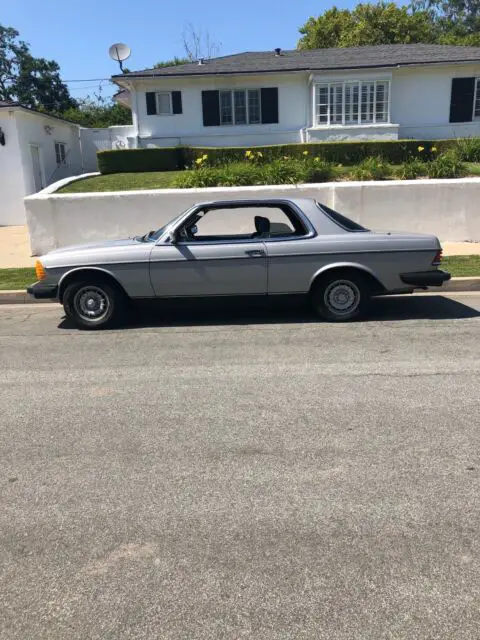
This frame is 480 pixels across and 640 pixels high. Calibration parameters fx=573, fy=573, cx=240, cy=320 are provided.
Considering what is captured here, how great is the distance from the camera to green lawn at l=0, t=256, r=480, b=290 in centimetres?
995

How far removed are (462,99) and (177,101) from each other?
39.4ft

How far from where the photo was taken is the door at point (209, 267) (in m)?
7.13

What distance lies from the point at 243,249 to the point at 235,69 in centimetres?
1938

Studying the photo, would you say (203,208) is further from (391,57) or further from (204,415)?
(391,57)

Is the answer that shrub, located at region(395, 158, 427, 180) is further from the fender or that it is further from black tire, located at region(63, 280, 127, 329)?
black tire, located at region(63, 280, 127, 329)

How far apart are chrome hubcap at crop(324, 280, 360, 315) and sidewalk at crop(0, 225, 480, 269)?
5357 millimetres

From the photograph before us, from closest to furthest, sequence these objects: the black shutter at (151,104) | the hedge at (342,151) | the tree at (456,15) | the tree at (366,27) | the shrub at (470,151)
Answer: the shrub at (470,151) → the hedge at (342,151) → the black shutter at (151,104) → the tree at (366,27) → the tree at (456,15)

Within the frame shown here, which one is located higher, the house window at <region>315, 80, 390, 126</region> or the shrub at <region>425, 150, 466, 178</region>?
the house window at <region>315, 80, 390, 126</region>

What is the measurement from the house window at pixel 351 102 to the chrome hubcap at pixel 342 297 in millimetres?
18761

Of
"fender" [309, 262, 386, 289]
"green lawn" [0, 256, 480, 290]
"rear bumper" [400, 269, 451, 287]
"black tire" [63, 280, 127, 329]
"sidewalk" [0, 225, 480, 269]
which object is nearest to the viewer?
"fender" [309, 262, 386, 289]

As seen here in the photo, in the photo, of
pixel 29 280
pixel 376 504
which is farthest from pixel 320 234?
pixel 29 280

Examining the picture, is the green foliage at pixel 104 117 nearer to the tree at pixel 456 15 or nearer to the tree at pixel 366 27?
the tree at pixel 366 27

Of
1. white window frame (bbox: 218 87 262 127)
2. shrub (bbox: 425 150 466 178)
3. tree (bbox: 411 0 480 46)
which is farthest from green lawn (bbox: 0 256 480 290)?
tree (bbox: 411 0 480 46)

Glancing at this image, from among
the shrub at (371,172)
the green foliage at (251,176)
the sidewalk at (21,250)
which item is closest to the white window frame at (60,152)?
the sidewalk at (21,250)
